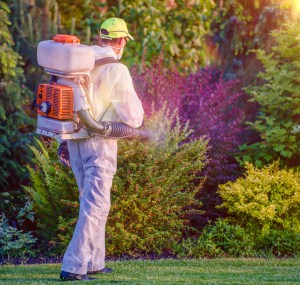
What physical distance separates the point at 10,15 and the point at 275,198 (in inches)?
224

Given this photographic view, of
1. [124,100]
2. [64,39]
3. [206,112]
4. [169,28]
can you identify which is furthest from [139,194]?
[169,28]

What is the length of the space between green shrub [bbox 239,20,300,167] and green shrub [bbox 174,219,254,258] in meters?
1.32

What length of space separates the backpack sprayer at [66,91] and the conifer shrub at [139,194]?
1.96 m

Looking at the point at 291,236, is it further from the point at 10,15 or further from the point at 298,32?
the point at 10,15

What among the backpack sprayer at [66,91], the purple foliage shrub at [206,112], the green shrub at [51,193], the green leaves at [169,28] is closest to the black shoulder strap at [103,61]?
the backpack sprayer at [66,91]

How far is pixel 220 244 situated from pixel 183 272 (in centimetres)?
138

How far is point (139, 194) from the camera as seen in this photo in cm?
866

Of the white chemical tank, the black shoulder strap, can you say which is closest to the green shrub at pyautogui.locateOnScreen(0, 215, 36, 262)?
the black shoulder strap

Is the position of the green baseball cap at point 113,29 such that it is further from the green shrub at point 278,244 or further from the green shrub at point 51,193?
the green shrub at point 278,244

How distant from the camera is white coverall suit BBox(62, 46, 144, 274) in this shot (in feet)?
22.4

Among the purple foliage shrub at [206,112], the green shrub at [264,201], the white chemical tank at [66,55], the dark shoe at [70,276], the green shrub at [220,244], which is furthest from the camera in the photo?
the purple foliage shrub at [206,112]

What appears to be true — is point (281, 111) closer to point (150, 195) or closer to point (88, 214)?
point (150, 195)

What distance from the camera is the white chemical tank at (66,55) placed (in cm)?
645

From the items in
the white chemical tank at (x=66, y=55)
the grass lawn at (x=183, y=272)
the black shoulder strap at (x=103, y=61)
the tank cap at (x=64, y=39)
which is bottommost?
the grass lawn at (x=183, y=272)
